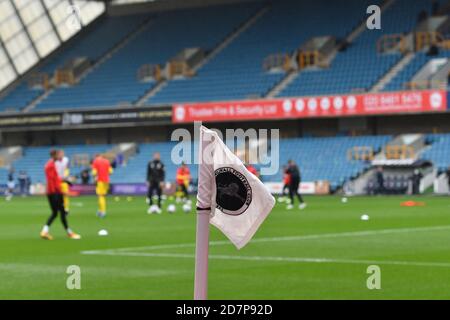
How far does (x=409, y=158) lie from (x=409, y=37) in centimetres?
858

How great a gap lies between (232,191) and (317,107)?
51.9m

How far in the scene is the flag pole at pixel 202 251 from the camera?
28.0ft

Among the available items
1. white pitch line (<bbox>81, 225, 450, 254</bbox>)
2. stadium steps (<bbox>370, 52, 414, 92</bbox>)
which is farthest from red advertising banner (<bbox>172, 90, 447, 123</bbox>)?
white pitch line (<bbox>81, 225, 450, 254</bbox>)

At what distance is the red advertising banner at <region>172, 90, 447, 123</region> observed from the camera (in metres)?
56.7

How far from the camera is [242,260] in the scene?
18219 mm

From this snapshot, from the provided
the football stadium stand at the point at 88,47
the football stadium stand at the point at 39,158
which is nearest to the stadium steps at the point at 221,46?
the football stadium stand at the point at 39,158

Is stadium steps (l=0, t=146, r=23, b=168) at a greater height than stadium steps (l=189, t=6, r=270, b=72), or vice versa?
stadium steps (l=189, t=6, r=270, b=72)

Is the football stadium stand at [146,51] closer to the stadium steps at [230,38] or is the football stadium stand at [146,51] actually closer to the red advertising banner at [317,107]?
the stadium steps at [230,38]

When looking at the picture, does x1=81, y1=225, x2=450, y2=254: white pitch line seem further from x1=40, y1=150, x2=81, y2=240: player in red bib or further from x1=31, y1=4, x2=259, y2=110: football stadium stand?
x1=31, y1=4, x2=259, y2=110: football stadium stand

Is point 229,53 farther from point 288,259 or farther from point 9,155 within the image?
point 288,259

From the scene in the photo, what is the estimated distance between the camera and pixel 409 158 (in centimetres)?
5759

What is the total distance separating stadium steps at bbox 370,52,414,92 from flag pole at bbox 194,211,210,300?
5200 centimetres

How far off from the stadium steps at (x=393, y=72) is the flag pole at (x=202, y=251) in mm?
52002
